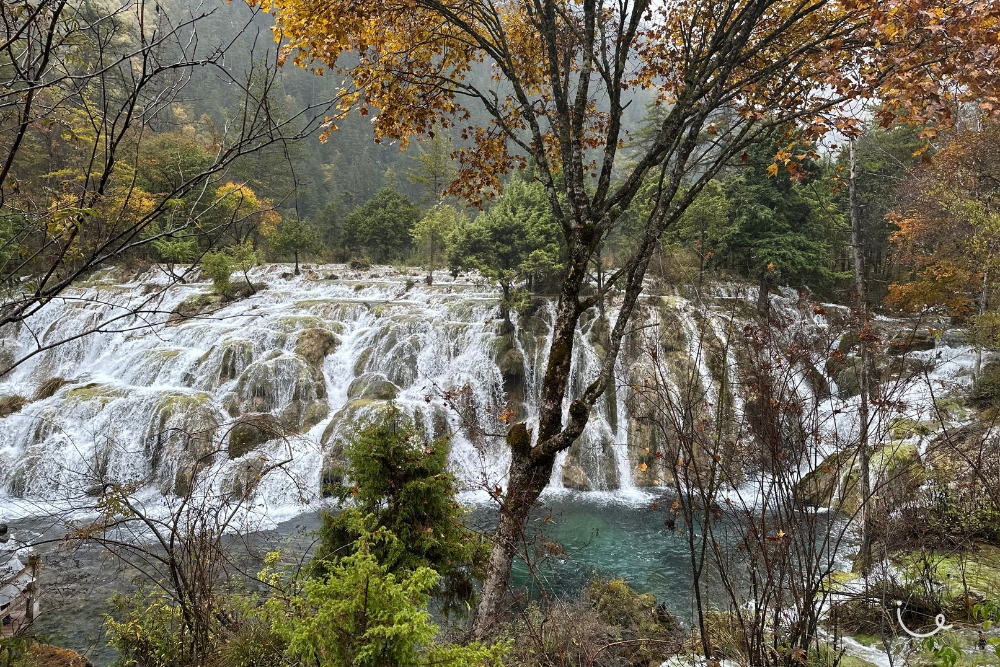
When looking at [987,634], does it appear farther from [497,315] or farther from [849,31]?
[497,315]

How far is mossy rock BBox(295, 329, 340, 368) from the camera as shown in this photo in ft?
48.8

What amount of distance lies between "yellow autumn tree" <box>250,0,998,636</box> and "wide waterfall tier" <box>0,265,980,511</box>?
7278mm

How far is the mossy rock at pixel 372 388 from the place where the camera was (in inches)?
539

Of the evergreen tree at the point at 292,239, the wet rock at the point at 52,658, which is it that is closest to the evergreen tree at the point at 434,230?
the evergreen tree at the point at 292,239

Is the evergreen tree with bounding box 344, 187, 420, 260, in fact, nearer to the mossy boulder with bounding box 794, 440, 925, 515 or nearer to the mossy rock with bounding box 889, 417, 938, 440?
the mossy rock with bounding box 889, 417, 938, 440

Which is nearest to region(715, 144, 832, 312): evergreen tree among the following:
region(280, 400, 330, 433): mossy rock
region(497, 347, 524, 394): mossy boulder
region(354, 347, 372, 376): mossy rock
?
region(497, 347, 524, 394): mossy boulder

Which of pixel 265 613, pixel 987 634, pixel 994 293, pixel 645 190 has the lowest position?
pixel 987 634

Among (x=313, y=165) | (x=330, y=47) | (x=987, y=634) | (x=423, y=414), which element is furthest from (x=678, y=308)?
(x=313, y=165)

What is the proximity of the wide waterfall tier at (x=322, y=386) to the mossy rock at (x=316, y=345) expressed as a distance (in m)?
0.05

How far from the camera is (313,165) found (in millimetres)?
47688

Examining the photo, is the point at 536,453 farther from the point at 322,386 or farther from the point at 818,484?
the point at 322,386

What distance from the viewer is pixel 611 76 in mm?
4000

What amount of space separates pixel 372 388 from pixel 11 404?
8934mm

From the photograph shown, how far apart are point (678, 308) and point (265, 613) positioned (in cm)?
1501
